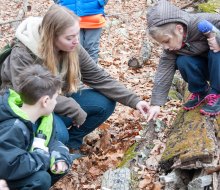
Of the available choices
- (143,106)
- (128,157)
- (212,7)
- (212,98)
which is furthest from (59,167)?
(212,7)

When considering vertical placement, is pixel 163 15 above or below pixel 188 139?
above

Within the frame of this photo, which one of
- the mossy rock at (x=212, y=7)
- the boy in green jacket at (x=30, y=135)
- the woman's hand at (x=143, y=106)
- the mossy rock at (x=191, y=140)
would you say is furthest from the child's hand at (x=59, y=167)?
the mossy rock at (x=212, y=7)

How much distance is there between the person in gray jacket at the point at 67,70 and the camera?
3492 mm

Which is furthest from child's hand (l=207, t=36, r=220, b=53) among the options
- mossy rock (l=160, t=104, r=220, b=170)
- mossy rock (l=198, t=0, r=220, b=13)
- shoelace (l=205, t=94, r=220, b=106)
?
mossy rock (l=198, t=0, r=220, b=13)

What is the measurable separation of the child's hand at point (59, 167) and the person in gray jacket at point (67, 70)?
0.54 m

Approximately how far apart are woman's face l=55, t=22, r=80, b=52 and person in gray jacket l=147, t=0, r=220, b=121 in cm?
67

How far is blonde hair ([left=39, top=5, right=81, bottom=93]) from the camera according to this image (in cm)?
347

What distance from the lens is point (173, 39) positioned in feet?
11.5

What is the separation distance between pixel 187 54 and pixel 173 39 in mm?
362

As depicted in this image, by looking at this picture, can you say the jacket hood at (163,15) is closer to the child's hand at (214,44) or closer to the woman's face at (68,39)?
the child's hand at (214,44)

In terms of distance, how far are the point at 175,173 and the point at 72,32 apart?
152 cm

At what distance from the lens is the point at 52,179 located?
3311 millimetres

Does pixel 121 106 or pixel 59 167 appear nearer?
pixel 59 167

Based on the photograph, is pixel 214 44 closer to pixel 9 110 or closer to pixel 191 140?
pixel 191 140
